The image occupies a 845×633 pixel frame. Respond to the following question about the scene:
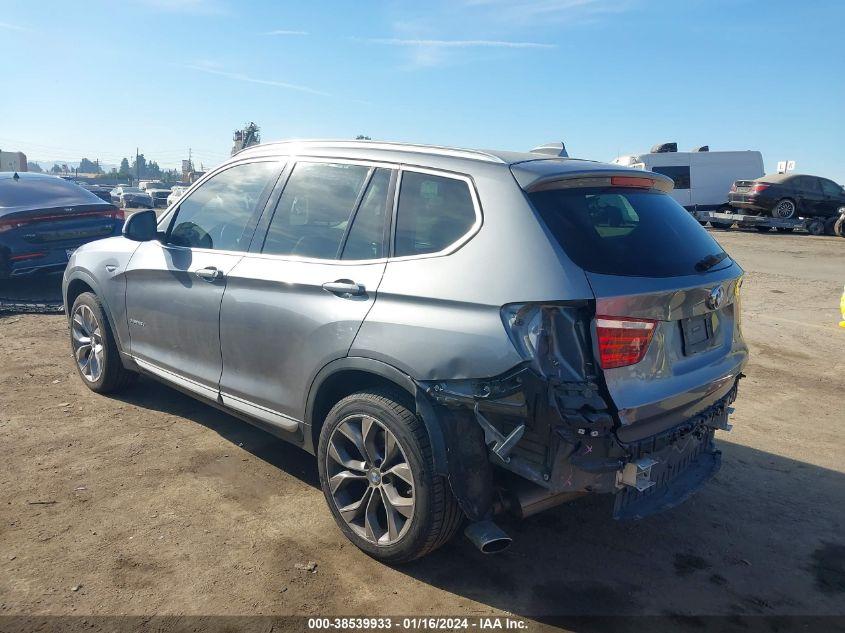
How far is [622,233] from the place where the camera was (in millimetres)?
2955

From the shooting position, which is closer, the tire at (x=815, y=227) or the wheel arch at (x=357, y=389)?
the wheel arch at (x=357, y=389)

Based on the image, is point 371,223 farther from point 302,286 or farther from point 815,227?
point 815,227

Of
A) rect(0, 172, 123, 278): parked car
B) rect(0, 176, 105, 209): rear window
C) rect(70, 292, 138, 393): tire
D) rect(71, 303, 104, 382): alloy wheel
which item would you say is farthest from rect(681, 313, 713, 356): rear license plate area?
rect(0, 176, 105, 209): rear window

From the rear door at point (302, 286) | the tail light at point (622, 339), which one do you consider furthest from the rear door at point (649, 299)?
the rear door at point (302, 286)

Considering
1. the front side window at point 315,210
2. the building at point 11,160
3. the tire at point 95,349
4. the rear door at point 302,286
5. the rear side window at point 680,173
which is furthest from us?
the building at point 11,160

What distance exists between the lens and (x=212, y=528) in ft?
11.3

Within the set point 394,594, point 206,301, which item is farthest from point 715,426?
point 206,301

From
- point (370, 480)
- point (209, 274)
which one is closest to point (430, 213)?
point (370, 480)

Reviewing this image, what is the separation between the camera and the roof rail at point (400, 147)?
3.14 metres

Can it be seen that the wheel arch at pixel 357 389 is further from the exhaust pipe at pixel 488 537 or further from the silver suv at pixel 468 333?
the exhaust pipe at pixel 488 537

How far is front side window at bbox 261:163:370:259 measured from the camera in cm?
350

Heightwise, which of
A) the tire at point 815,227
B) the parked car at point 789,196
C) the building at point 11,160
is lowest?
the tire at point 815,227

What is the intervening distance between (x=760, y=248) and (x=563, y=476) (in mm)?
18252

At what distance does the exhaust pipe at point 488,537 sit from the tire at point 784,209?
2285cm
